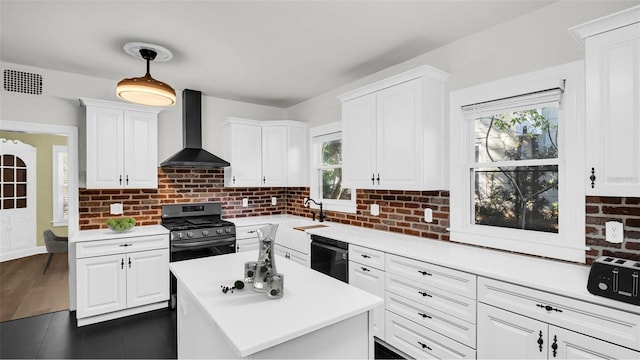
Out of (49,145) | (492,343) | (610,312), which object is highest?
(49,145)

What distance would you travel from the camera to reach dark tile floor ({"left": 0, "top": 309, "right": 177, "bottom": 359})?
269cm

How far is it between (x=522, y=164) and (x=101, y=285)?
3.97m

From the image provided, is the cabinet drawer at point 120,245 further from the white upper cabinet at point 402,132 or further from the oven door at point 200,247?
the white upper cabinet at point 402,132

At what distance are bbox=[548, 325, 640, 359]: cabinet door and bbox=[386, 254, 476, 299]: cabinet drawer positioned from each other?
0.44 meters

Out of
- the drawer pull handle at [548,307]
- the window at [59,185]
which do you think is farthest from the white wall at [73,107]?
the drawer pull handle at [548,307]

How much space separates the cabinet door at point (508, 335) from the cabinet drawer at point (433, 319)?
0.08 metres

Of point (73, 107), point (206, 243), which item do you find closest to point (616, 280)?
point (206, 243)

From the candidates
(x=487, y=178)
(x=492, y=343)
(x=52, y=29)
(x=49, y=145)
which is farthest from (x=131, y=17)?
(x=49, y=145)

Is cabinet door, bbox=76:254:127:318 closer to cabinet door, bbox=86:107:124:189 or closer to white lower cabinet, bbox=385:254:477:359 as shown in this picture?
cabinet door, bbox=86:107:124:189

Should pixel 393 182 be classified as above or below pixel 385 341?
above

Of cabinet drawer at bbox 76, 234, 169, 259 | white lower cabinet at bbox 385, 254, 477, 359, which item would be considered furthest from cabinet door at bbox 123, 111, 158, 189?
white lower cabinet at bbox 385, 254, 477, 359

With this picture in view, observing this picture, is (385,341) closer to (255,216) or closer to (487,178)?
(487,178)

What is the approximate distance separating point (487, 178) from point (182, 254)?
319cm

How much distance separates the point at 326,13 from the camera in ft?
7.52
